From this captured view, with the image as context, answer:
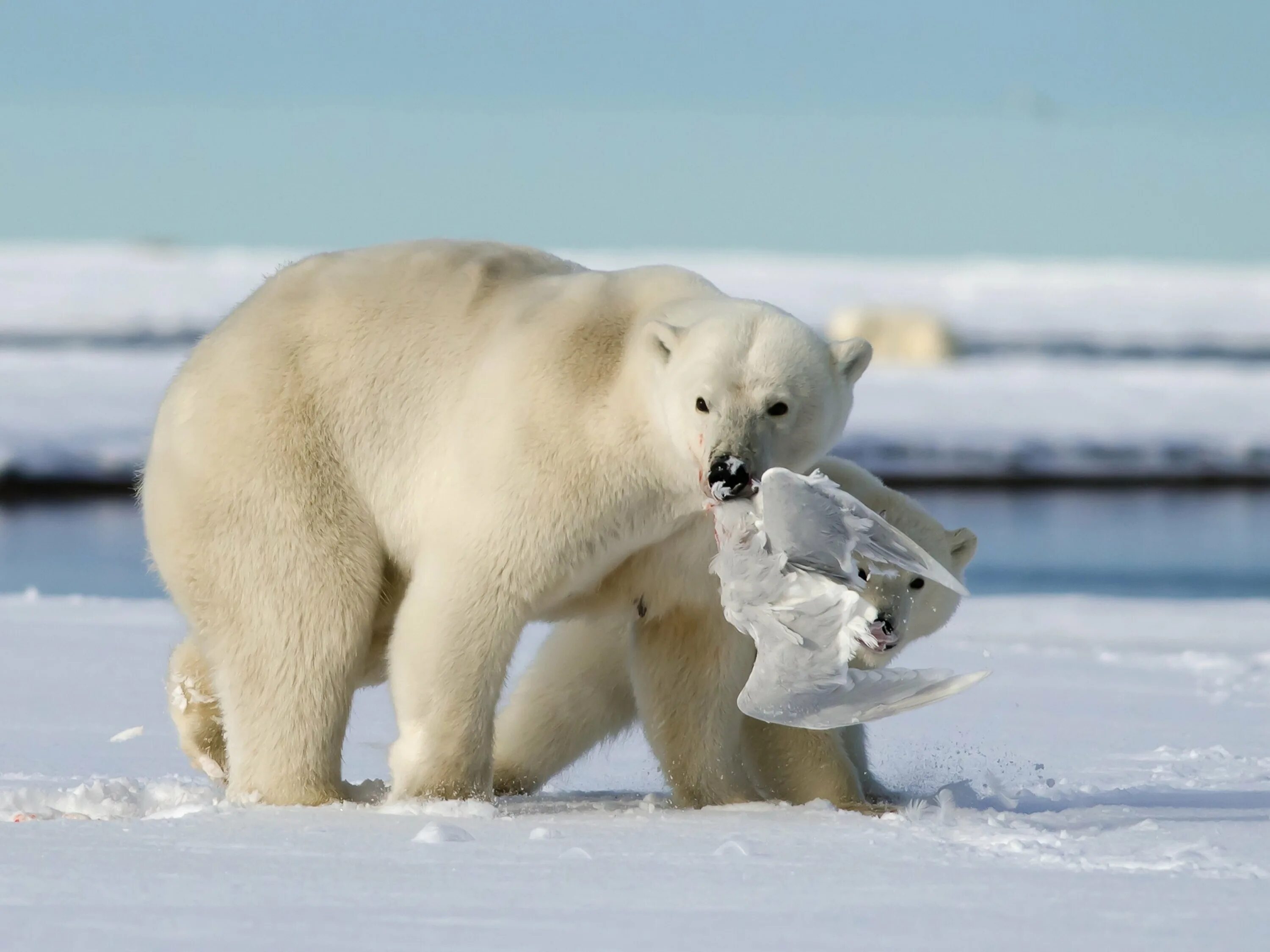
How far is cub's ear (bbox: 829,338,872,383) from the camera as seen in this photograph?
3506 mm

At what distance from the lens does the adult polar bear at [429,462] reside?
345 centimetres

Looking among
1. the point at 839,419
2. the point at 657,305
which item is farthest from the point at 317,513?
the point at 839,419

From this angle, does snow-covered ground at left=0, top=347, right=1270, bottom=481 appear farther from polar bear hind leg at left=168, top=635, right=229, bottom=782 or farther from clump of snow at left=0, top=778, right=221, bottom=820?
clump of snow at left=0, top=778, right=221, bottom=820

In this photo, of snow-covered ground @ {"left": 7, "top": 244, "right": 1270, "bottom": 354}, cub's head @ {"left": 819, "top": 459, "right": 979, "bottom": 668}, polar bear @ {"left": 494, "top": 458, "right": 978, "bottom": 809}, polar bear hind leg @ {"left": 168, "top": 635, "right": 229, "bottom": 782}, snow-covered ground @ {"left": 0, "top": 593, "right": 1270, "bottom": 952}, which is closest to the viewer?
snow-covered ground @ {"left": 0, "top": 593, "right": 1270, "bottom": 952}

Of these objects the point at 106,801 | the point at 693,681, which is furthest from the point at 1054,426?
the point at 106,801

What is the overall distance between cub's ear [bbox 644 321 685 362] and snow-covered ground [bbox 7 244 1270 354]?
2713 cm

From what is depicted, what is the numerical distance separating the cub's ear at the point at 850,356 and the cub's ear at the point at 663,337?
0.34m

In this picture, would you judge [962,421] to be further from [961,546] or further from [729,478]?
[729,478]

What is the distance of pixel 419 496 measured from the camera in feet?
12.2

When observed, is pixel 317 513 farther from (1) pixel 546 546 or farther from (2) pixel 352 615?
(1) pixel 546 546

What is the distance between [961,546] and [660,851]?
1737 mm

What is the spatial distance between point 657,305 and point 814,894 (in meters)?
1.53

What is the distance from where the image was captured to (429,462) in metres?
3.71

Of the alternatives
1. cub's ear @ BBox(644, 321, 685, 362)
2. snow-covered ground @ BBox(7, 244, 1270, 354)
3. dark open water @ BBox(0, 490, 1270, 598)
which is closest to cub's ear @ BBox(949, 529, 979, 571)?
cub's ear @ BBox(644, 321, 685, 362)
